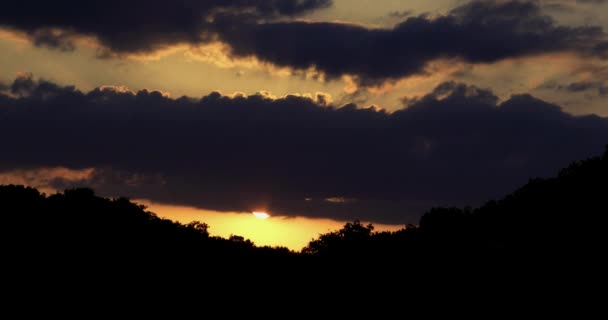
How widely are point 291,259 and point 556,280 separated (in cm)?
5711

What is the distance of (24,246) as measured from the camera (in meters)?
84.2

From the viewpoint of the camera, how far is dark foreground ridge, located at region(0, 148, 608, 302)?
78500 millimetres

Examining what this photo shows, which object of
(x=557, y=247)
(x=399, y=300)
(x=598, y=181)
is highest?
(x=598, y=181)

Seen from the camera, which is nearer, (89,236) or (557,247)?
(557,247)

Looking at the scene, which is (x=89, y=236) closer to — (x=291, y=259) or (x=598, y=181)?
(x=291, y=259)

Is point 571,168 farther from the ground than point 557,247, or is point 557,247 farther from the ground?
point 571,168

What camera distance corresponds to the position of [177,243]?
105812 mm

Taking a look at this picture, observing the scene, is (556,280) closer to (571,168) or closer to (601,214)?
(601,214)

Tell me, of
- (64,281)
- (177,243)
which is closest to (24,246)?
(64,281)

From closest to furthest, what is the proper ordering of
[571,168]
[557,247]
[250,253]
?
1. [557,247]
2. [571,168]
3. [250,253]

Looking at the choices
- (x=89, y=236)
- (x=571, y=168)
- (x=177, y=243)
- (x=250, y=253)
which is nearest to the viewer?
(x=89, y=236)

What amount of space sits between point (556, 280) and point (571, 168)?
45.6 m

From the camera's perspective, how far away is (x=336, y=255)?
120 meters

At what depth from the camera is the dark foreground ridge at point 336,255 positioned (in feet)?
258
